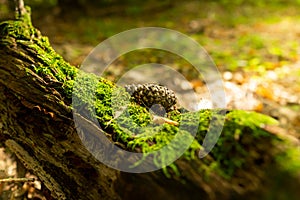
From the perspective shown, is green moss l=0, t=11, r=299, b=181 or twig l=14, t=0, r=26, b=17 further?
twig l=14, t=0, r=26, b=17

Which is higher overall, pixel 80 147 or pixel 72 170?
pixel 80 147

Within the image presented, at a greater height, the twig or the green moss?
the twig

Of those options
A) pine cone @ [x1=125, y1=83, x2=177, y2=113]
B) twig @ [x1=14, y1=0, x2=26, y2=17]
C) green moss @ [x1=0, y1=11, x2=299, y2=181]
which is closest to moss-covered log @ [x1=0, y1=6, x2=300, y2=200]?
green moss @ [x1=0, y1=11, x2=299, y2=181]

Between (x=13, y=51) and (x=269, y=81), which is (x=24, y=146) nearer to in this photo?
(x=13, y=51)

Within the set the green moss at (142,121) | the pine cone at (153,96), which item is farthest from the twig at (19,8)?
the pine cone at (153,96)

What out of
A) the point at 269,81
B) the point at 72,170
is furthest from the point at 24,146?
the point at 269,81

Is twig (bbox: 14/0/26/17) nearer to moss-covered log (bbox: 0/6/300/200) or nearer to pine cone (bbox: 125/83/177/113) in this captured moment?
moss-covered log (bbox: 0/6/300/200)
